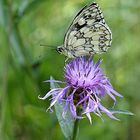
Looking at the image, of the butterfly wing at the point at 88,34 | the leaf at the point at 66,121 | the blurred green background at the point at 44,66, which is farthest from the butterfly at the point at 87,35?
the blurred green background at the point at 44,66

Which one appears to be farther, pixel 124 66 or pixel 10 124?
pixel 124 66

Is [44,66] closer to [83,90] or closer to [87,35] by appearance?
[87,35]

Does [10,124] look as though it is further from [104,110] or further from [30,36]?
[104,110]

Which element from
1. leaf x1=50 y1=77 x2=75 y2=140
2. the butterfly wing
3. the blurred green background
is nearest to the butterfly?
the butterfly wing

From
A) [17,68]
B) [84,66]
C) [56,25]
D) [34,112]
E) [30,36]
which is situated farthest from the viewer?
[56,25]

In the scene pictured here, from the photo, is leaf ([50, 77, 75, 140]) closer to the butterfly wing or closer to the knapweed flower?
the knapweed flower

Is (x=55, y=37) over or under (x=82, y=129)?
over

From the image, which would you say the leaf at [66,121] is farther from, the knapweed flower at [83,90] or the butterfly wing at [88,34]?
the butterfly wing at [88,34]

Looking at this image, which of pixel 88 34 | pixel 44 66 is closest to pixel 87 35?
pixel 88 34

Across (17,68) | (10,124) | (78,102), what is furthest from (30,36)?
(78,102)
